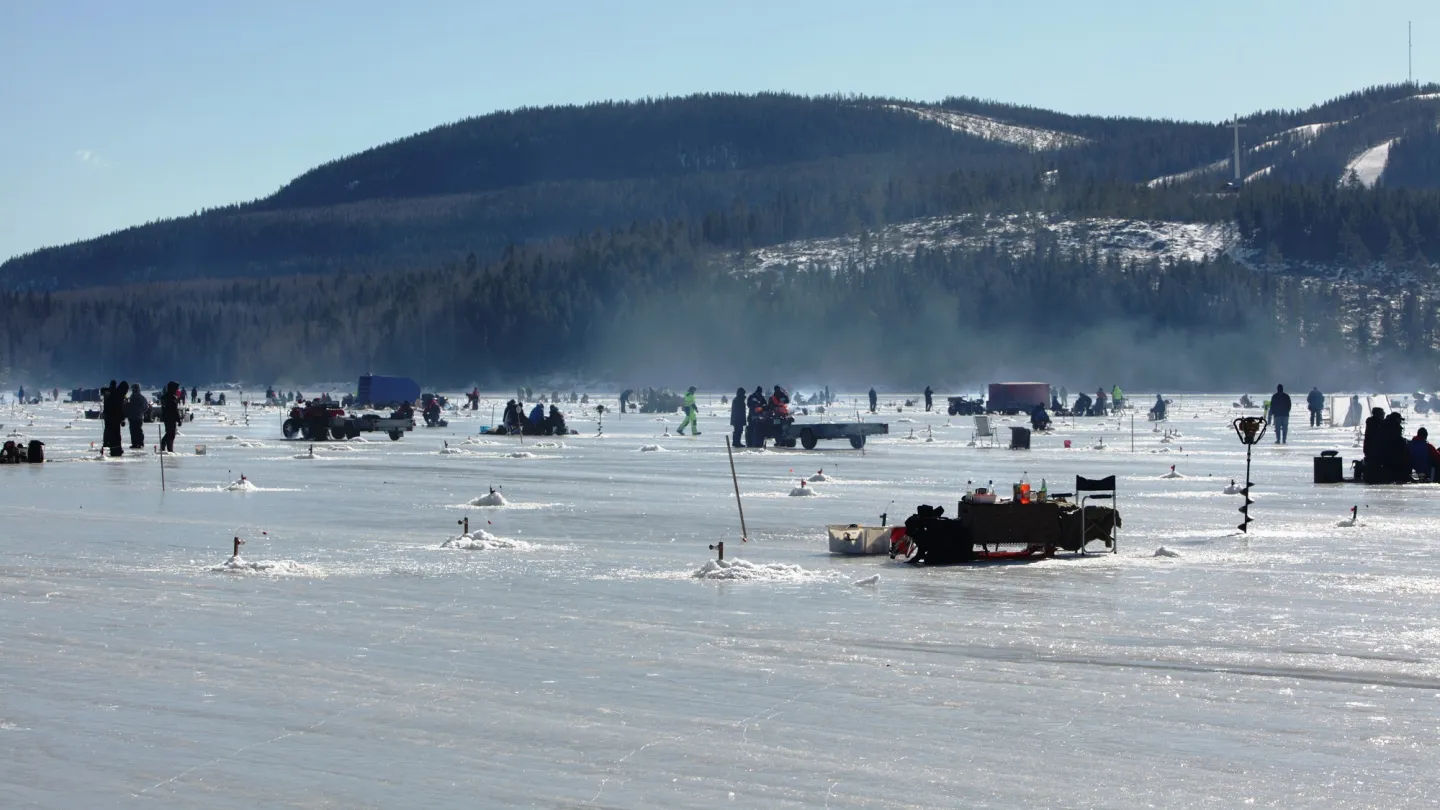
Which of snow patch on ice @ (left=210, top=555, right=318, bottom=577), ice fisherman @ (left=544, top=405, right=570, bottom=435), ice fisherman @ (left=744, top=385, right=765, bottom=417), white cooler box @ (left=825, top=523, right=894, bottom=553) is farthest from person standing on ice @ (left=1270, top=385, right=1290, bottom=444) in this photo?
snow patch on ice @ (left=210, top=555, right=318, bottom=577)

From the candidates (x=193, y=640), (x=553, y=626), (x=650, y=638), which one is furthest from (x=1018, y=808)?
(x=193, y=640)

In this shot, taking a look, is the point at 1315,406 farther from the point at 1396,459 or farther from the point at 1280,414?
the point at 1396,459

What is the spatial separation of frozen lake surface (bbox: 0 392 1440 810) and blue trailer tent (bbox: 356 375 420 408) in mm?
80442

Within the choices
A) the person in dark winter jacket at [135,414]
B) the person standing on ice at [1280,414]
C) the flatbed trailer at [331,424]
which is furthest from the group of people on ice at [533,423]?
the person standing on ice at [1280,414]

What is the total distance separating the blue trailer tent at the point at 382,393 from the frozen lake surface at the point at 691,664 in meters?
80.4

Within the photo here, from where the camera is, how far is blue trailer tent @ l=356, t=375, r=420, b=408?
104 m

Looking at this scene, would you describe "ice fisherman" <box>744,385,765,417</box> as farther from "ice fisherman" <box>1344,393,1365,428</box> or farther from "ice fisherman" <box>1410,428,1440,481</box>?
"ice fisherman" <box>1344,393,1365,428</box>

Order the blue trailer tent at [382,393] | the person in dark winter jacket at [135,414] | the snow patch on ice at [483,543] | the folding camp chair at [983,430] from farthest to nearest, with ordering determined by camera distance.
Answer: the blue trailer tent at [382,393] < the folding camp chair at [983,430] < the person in dark winter jacket at [135,414] < the snow patch on ice at [483,543]

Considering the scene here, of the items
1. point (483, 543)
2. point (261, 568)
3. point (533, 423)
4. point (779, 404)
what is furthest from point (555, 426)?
point (261, 568)

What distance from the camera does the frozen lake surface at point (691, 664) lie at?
8.90 metres

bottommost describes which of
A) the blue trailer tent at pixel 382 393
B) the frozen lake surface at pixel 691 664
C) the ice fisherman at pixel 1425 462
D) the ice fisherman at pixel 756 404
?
the frozen lake surface at pixel 691 664

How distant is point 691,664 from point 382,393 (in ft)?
311

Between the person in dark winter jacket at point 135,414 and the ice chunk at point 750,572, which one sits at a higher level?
the person in dark winter jacket at point 135,414

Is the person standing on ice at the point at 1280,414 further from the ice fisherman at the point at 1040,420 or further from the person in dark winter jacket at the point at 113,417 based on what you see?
the person in dark winter jacket at the point at 113,417
